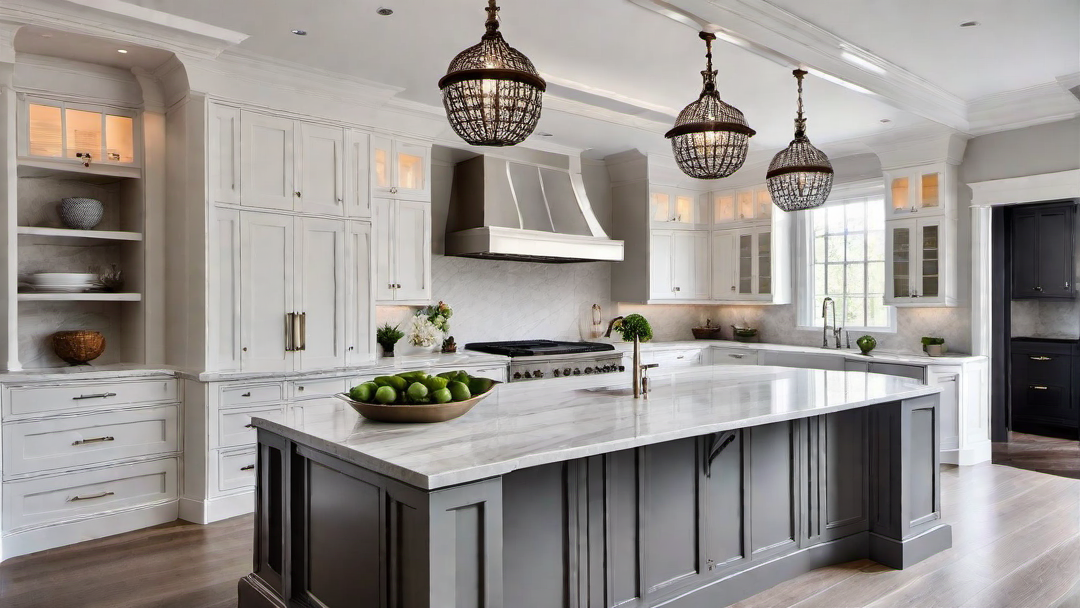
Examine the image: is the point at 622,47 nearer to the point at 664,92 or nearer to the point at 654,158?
the point at 664,92

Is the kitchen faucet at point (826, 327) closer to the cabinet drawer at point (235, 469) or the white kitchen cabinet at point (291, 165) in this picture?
the white kitchen cabinet at point (291, 165)

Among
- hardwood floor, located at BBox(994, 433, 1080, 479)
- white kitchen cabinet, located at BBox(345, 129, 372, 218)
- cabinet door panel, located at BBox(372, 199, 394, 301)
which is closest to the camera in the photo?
white kitchen cabinet, located at BBox(345, 129, 372, 218)

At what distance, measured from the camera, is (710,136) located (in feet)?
9.88

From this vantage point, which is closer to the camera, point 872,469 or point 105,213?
point 872,469

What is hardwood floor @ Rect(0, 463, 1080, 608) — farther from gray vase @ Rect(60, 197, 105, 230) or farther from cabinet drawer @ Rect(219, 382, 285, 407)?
gray vase @ Rect(60, 197, 105, 230)

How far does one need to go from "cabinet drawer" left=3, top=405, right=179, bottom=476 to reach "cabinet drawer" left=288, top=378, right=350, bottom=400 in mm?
684

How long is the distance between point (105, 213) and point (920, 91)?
563 centimetres

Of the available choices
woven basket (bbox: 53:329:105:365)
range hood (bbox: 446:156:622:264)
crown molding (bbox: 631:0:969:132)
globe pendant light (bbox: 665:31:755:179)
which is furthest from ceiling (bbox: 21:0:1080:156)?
woven basket (bbox: 53:329:105:365)

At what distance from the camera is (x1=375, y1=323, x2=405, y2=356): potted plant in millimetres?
5211

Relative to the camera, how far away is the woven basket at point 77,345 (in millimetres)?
3934

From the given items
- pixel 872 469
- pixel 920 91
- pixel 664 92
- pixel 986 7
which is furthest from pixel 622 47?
pixel 872 469

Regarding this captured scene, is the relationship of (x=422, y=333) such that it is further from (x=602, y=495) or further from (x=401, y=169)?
(x=602, y=495)

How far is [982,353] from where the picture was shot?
555cm

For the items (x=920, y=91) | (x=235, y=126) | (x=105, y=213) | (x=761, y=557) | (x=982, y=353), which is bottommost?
(x=761, y=557)
